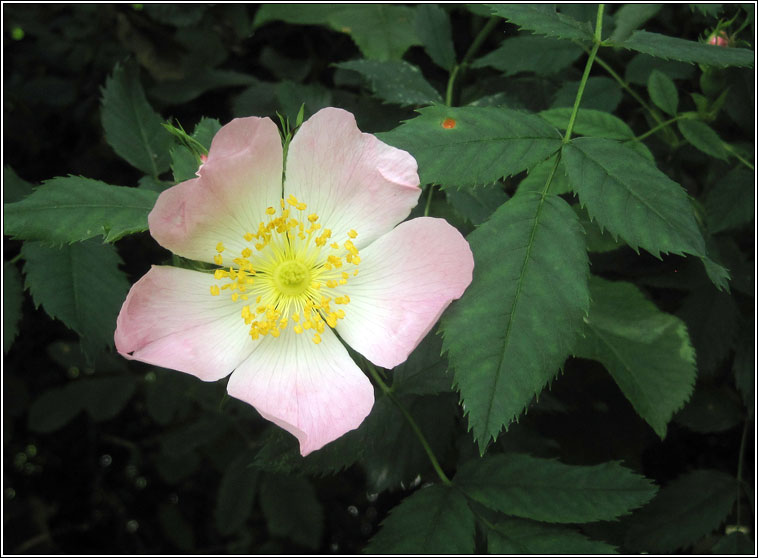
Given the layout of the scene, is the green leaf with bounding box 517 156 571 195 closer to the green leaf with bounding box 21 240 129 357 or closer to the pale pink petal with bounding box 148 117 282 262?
the pale pink petal with bounding box 148 117 282 262

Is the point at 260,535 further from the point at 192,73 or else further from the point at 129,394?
the point at 192,73

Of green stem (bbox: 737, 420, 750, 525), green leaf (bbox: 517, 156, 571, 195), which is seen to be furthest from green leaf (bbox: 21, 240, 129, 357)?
green stem (bbox: 737, 420, 750, 525)

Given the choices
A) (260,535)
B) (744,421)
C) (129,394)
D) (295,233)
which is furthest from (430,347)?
(260,535)

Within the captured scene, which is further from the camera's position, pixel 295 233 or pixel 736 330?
pixel 736 330

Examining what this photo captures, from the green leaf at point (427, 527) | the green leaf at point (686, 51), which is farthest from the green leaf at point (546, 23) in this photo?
the green leaf at point (427, 527)

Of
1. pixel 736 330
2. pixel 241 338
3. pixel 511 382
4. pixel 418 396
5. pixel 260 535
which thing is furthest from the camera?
pixel 260 535

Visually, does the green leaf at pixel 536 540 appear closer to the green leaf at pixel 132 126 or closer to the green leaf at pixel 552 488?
the green leaf at pixel 552 488
